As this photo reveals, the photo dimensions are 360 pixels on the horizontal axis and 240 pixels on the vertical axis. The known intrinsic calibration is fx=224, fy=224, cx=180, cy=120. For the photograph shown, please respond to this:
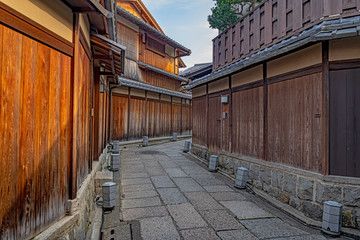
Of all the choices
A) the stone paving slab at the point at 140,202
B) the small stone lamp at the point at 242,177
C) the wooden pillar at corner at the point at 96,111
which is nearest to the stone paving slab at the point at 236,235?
the stone paving slab at the point at 140,202

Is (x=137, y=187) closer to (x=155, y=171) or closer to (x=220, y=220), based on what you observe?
(x=155, y=171)

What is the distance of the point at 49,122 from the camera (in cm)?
308

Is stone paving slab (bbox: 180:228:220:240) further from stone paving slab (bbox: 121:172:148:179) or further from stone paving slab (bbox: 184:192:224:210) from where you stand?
stone paving slab (bbox: 121:172:148:179)

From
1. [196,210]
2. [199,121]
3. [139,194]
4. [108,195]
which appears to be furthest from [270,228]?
[199,121]

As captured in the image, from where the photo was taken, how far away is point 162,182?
25.0 ft

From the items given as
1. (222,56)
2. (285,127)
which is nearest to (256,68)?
(285,127)

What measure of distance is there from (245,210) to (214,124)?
5087mm

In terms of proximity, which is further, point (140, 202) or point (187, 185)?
point (187, 185)

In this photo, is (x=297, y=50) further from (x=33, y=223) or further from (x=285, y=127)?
(x=33, y=223)

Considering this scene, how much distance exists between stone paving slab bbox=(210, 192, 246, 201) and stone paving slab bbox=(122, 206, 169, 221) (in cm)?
170

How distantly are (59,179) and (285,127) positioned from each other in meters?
5.42

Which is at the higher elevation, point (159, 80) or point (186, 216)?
point (159, 80)

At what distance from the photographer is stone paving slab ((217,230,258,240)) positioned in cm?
424

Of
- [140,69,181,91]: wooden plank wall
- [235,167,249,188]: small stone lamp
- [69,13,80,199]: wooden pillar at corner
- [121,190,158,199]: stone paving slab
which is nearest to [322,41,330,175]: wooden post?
[235,167,249,188]: small stone lamp
